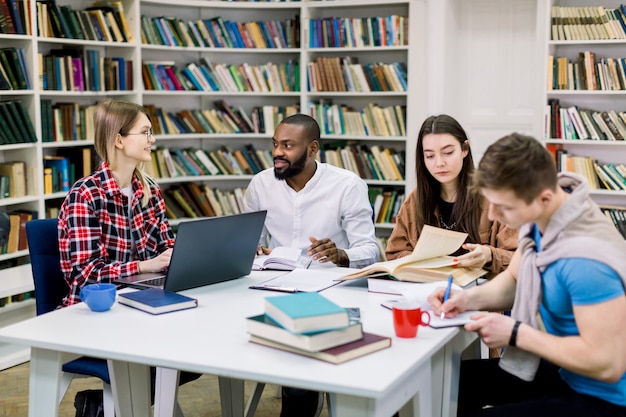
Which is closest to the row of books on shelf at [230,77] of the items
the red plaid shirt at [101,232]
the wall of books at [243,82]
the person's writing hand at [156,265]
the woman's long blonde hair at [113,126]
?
the wall of books at [243,82]

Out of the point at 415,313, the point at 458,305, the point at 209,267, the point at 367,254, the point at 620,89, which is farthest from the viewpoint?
the point at 620,89

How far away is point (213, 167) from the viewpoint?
19.7ft

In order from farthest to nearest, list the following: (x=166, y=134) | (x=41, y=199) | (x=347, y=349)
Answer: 1. (x=166, y=134)
2. (x=41, y=199)
3. (x=347, y=349)

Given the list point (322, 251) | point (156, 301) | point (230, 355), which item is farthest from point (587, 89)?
point (230, 355)

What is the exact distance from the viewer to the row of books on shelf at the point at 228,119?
5.91 metres

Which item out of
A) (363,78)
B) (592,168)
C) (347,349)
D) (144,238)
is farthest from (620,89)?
(347,349)

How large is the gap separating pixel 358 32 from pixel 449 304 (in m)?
4.05

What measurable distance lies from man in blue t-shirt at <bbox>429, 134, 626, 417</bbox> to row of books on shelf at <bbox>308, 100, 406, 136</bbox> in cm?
390

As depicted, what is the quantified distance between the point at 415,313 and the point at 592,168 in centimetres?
385

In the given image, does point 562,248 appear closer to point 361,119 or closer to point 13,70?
point 13,70

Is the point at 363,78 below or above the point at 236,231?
above

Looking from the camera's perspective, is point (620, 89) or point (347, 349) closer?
point (347, 349)

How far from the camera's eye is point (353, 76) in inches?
232

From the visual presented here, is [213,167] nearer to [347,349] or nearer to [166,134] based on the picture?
[166,134]
